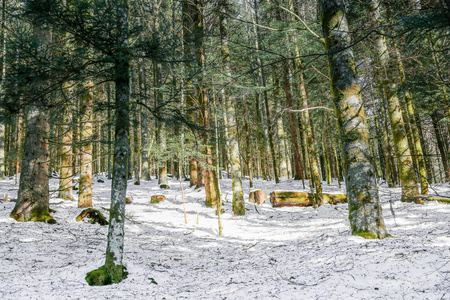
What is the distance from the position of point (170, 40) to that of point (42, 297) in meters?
4.45

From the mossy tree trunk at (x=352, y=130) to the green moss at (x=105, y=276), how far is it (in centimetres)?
451

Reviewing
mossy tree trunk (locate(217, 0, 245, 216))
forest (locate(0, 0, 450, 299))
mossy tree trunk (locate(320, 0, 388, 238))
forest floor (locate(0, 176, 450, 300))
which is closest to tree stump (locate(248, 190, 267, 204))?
mossy tree trunk (locate(217, 0, 245, 216))

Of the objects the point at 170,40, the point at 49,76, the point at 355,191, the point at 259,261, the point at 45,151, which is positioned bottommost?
the point at 259,261

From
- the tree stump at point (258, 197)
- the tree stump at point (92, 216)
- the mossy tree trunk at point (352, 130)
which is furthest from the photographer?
the tree stump at point (258, 197)

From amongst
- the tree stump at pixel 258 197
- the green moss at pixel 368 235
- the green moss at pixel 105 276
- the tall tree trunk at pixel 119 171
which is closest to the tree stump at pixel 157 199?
the tree stump at pixel 258 197

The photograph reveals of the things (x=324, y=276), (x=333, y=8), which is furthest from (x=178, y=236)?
(x=333, y=8)

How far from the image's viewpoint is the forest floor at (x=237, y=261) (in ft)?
10.3

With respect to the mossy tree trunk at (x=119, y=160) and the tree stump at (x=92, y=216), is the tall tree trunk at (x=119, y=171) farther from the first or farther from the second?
the tree stump at (x=92, y=216)

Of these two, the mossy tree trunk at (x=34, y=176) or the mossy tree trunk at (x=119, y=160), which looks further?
the mossy tree trunk at (x=34, y=176)

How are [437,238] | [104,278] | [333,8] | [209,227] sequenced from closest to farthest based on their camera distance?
[104,278]
[437,238]
[333,8]
[209,227]

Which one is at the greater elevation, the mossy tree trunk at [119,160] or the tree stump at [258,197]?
the mossy tree trunk at [119,160]

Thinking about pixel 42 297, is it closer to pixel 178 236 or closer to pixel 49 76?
pixel 49 76

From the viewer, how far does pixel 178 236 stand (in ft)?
25.5

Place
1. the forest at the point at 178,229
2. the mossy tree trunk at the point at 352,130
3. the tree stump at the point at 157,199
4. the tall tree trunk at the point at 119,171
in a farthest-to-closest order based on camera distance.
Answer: the tree stump at the point at 157,199 < the mossy tree trunk at the point at 352,130 < the tall tree trunk at the point at 119,171 < the forest at the point at 178,229
